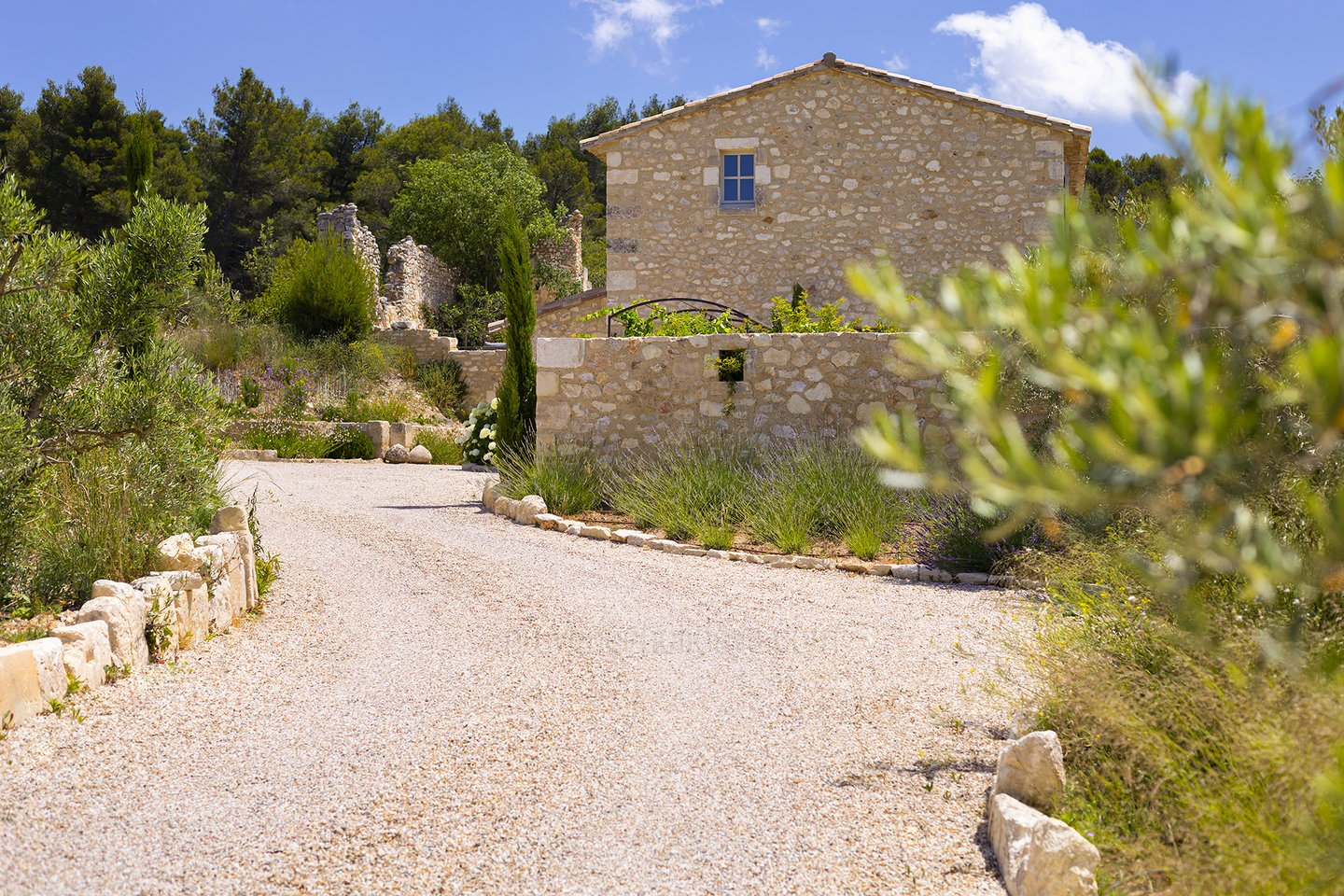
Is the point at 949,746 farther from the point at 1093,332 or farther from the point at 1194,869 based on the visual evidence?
the point at 1093,332

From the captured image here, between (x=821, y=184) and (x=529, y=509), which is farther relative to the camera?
(x=821, y=184)

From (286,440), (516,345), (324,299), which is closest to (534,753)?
(516,345)

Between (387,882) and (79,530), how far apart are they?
3.47m

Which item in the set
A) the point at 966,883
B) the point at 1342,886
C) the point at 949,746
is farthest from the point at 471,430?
the point at 1342,886

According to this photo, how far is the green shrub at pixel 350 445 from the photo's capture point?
1600 centimetres

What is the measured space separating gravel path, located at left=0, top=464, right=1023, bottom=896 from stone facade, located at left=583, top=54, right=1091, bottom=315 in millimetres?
8227

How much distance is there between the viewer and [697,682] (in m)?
4.71

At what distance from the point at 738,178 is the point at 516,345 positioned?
423 centimetres

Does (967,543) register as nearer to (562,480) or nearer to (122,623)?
(562,480)

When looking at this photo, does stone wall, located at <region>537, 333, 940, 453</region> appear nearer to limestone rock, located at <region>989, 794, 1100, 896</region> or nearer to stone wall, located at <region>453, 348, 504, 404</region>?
limestone rock, located at <region>989, 794, 1100, 896</region>

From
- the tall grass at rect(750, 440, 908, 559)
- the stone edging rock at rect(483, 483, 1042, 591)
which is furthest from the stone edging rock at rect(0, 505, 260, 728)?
the tall grass at rect(750, 440, 908, 559)

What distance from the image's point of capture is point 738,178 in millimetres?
14180

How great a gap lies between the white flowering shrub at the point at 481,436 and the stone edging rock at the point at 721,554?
3046mm

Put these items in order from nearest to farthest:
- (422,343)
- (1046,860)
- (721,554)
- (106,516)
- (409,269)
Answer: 1. (1046,860)
2. (106,516)
3. (721,554)
4. (422,343)
5. (409,269)
